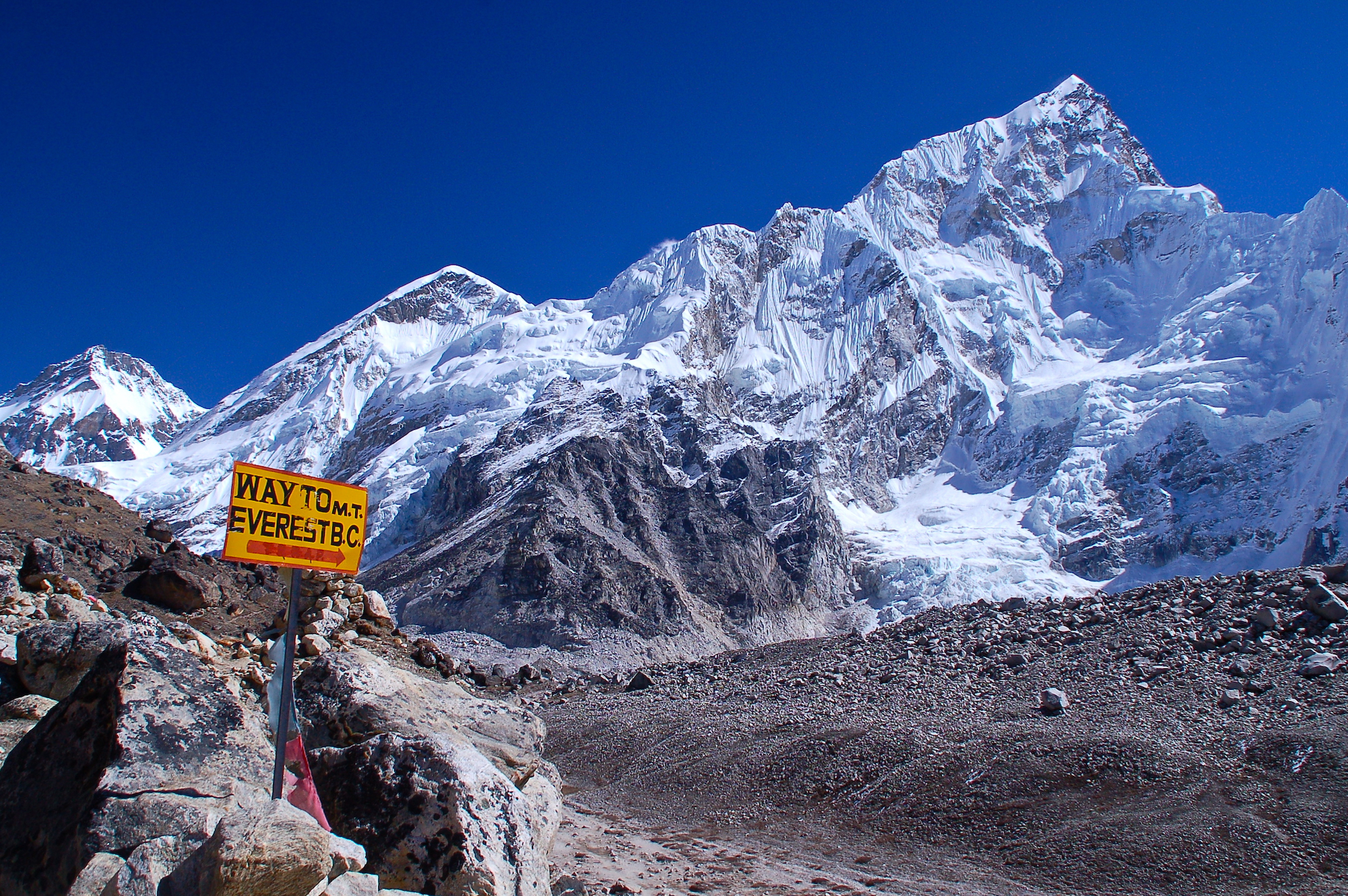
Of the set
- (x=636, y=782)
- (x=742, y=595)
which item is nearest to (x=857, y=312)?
(x=742, y=595)

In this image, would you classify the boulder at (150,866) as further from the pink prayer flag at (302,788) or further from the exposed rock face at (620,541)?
the exposed rock face at (620,541)

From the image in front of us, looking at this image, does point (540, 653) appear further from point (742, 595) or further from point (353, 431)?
point (353, 431)

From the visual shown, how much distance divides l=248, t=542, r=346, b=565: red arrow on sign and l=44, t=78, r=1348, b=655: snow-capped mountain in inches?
2708

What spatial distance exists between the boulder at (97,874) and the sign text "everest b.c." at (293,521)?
2.18 meters

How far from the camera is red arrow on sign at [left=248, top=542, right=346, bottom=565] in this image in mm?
7103

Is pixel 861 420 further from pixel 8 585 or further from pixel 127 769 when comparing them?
pixel 127 769

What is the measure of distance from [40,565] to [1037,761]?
19.5 meters

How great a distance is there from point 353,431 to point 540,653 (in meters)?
96.6

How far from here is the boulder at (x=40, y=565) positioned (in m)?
15.9

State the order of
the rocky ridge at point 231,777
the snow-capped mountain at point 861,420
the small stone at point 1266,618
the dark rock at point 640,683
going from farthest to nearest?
the snow-capped mountain at point 861,420, the dark rock at point 640,683, the small stone at point 1266,618, the rocky ridge at point 231,777

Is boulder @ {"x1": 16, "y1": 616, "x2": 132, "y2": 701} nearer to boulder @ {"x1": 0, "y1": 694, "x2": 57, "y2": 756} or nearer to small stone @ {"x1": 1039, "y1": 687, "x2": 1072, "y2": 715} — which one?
boulder @ {"x1": 0, "y1": 694, "x2": 57, "y2": 756}

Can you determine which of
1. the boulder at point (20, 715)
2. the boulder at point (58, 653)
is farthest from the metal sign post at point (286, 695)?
the boulder at point (58, 653)

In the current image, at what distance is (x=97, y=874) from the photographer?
5.27 m

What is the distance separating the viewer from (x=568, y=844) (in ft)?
43.1
